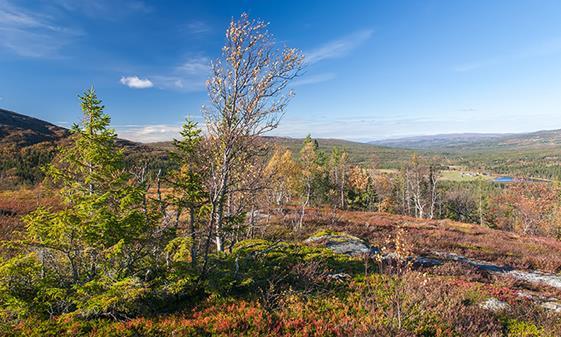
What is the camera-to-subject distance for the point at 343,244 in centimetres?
1452

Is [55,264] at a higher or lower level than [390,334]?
higher

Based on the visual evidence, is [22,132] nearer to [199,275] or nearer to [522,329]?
[199,275]

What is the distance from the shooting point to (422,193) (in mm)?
63844

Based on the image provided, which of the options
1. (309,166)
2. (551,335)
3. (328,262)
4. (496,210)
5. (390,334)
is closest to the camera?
(390,334)

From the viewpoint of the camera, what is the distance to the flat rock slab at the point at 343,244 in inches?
529

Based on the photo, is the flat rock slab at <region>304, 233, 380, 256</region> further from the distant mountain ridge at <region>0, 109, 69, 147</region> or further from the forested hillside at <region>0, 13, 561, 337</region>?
the distant mountain ridge at <region>0, 109, 69, 147</region>

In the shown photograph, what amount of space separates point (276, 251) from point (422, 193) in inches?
2395

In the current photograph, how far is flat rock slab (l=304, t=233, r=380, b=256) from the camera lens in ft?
44.1

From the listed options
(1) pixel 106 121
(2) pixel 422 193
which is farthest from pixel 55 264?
(2) pixel 422 193

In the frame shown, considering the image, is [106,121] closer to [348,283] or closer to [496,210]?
[348,283]

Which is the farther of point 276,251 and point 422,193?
point 422,193

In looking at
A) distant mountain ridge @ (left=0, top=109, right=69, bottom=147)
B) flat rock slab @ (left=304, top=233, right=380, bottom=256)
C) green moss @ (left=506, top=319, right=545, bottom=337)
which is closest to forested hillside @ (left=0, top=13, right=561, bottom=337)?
green moss @ (left=506, top=319, right=545, bottom=337)

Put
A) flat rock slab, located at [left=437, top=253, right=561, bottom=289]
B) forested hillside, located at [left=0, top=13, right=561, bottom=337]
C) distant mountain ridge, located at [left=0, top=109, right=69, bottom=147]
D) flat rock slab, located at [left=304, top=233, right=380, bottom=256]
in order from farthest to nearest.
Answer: distant mountain ridge, located at [left=0, top=109, right=69, bottom=147]
flat rock slab, located at [left=304, top=233, right=380, bottom=256]
flat rock slab, located at [left=437, top=253, right=561, bottom=289]
forested hillside, located at [left=0, top=13, right=561, bottom=337]

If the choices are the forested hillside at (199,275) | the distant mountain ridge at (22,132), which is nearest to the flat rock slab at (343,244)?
the forested hillside at (199,275)
